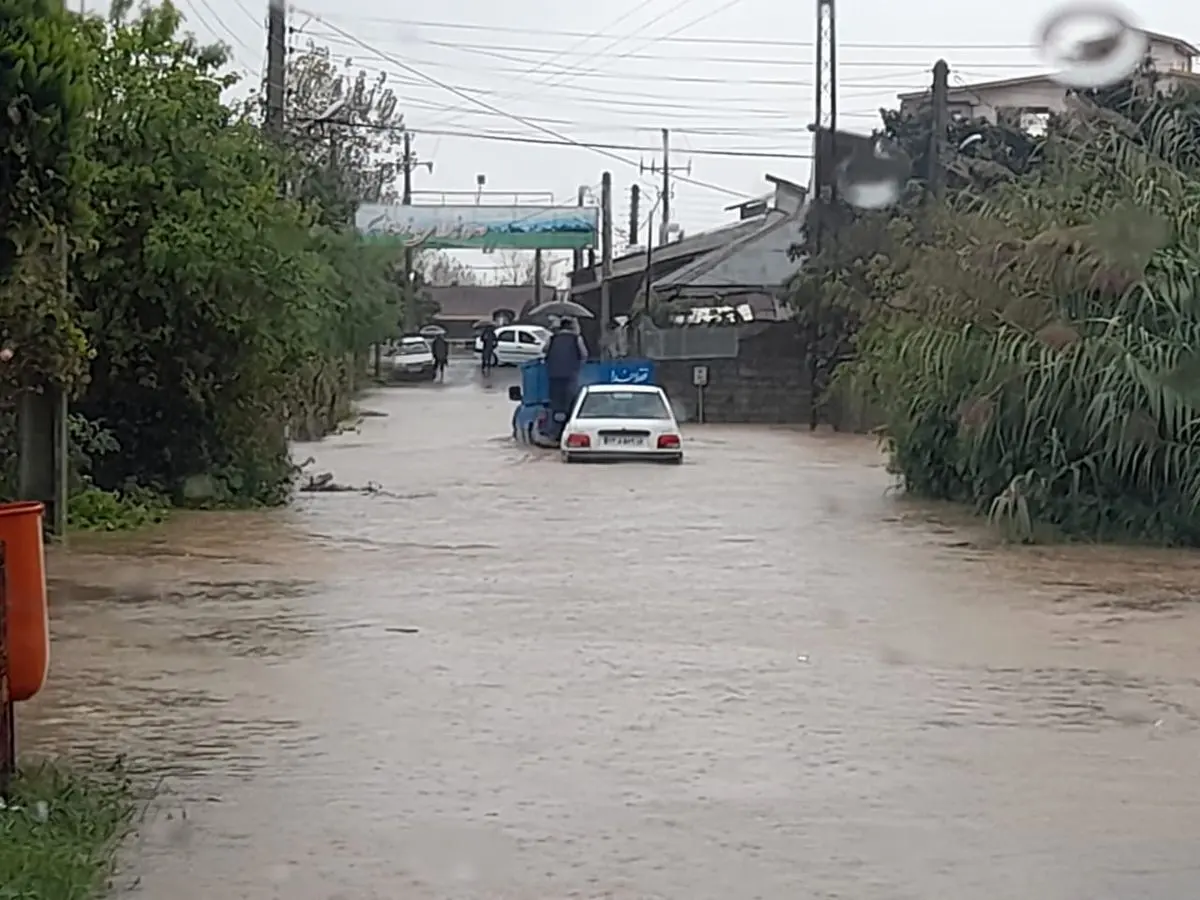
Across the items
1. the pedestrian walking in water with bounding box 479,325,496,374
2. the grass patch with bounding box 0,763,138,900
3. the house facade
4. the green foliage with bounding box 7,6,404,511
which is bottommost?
the grass patch with bounding box 0,763,138,900

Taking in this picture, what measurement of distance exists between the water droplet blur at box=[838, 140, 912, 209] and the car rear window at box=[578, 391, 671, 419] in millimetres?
14427

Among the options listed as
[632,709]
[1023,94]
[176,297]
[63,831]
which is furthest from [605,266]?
[63,831]

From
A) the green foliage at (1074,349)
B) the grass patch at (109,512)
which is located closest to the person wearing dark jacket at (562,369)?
the green foliage at (1074,349)

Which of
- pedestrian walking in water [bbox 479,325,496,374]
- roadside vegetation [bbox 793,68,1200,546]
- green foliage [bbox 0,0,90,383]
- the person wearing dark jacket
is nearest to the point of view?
green foliage [bbox 0,0,90,383]

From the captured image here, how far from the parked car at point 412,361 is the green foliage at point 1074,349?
137 ft

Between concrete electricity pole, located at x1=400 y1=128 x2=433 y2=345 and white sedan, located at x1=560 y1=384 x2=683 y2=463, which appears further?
concrete electricity pole, located at x1=400 y1=128 x2=433 y2=345

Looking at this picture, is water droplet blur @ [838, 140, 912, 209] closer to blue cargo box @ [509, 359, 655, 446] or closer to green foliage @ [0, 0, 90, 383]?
blue cargo box @ [509, 359, 655, 446]

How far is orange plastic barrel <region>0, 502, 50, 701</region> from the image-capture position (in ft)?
25.4

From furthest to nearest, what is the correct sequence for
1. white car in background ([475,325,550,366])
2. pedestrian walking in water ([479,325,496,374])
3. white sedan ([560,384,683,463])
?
white car in background ([475,325,550,366])
pedestrian walking in water ([479,325,496,374])
white sedan ([560,384,683,463])

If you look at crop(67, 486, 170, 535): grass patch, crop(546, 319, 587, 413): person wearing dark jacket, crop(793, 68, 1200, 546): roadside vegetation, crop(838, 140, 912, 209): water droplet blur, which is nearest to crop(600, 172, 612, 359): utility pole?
A: crop(838, 140, 912, 209): water droplet blur

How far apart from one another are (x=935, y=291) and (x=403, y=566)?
8306 mm

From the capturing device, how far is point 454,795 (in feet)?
27.7

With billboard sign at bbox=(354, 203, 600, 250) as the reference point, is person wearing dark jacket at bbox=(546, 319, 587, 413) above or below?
below

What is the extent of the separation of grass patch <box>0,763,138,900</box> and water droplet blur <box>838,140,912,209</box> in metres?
36.5
